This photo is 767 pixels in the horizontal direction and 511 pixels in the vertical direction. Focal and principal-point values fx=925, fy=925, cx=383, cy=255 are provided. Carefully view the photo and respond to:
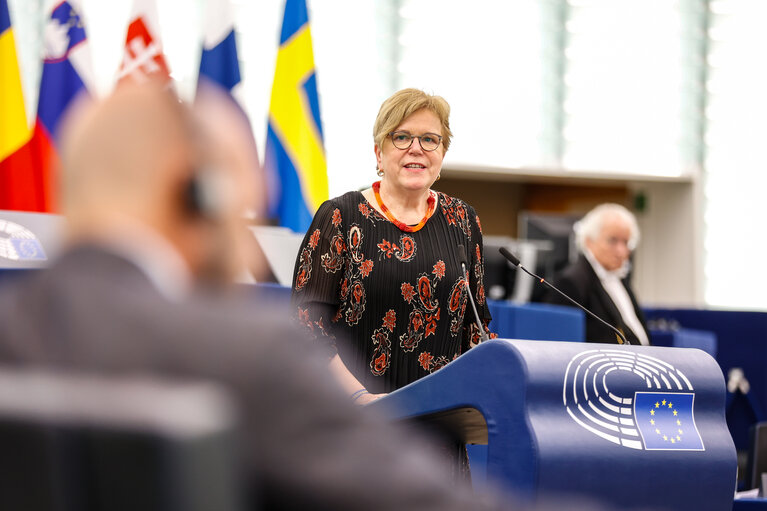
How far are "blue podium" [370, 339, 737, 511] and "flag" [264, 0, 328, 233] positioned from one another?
408 cm

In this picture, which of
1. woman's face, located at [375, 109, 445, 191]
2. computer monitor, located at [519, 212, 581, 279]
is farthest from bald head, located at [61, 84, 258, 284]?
computer monitor, located at [519, 212, 581, 279]

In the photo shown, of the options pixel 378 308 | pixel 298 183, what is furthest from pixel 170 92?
pixel 298 183

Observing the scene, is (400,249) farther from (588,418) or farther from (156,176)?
(156,176)

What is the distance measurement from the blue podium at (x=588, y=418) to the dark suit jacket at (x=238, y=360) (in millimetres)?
958

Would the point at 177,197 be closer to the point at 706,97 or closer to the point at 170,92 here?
the point at 170,92

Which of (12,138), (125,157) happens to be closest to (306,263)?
(125,157)

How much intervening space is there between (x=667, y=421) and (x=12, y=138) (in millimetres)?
4386

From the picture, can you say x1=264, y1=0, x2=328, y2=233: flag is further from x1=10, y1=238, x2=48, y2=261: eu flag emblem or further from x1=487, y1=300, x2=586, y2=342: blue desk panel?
x1=10, y1=238, x2=48, y2=261: eu flag emblem

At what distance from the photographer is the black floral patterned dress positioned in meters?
2.10

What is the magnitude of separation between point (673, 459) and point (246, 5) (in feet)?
25.5

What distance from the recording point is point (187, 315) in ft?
1.73

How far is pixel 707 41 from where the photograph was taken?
33.6 ft

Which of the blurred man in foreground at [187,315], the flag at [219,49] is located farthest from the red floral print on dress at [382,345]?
the flag at [219,49]

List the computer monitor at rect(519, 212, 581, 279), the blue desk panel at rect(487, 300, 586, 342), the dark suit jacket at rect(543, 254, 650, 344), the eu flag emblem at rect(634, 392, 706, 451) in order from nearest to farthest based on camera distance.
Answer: the eu flag emblem at rect(634, 392, 706, 451) → the dark suit jacket at rect(543, 254, 650, 344) → the blue desk panel at rect(487, 300, 586, 342) → the computer monitor at rect(519, 212, 581, 279)
